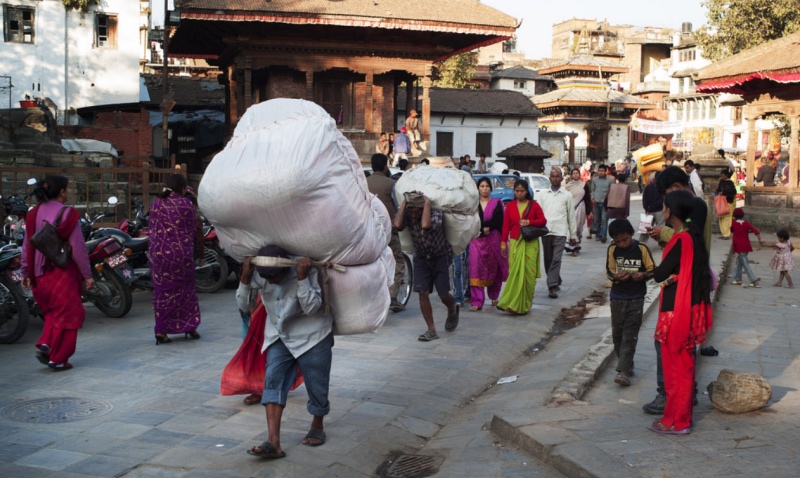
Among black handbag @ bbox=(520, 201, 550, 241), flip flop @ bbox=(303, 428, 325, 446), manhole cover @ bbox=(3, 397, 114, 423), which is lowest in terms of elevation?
manhole cover @ bbox=(3, 397, 114, 423)

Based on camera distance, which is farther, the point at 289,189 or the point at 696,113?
the point at 696,113

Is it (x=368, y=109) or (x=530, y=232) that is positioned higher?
(x=368, y=109)

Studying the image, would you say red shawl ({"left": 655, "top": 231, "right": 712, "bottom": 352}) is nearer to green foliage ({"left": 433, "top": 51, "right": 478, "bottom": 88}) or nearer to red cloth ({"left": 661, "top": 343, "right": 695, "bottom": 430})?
red cloth ({"left": 661, "top": 343, "right": 695, "bottom": 430})

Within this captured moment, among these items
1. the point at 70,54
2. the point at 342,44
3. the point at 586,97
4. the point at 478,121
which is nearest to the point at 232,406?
the point at 342,44

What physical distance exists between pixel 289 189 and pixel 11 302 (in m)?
4.72

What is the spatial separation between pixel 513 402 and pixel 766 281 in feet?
27.9

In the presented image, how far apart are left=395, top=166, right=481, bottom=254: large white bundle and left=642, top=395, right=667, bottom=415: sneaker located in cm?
347

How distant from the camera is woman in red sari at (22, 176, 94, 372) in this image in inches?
277

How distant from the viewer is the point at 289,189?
4715mm

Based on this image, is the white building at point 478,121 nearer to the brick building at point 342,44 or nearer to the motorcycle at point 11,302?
the brick building at point 342,44

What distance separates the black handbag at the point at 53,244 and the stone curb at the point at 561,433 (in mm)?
3790

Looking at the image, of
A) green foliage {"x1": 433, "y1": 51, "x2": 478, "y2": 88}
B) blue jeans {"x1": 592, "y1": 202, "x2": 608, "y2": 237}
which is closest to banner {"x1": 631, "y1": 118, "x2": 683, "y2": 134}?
green foliage {"x1": 433, "y1": 51, "x2": 478, "y2": 88}

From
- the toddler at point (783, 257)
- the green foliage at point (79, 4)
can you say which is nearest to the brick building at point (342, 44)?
the green foliage at point (79, 4)

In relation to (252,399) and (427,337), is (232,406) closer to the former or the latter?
(252,399)
